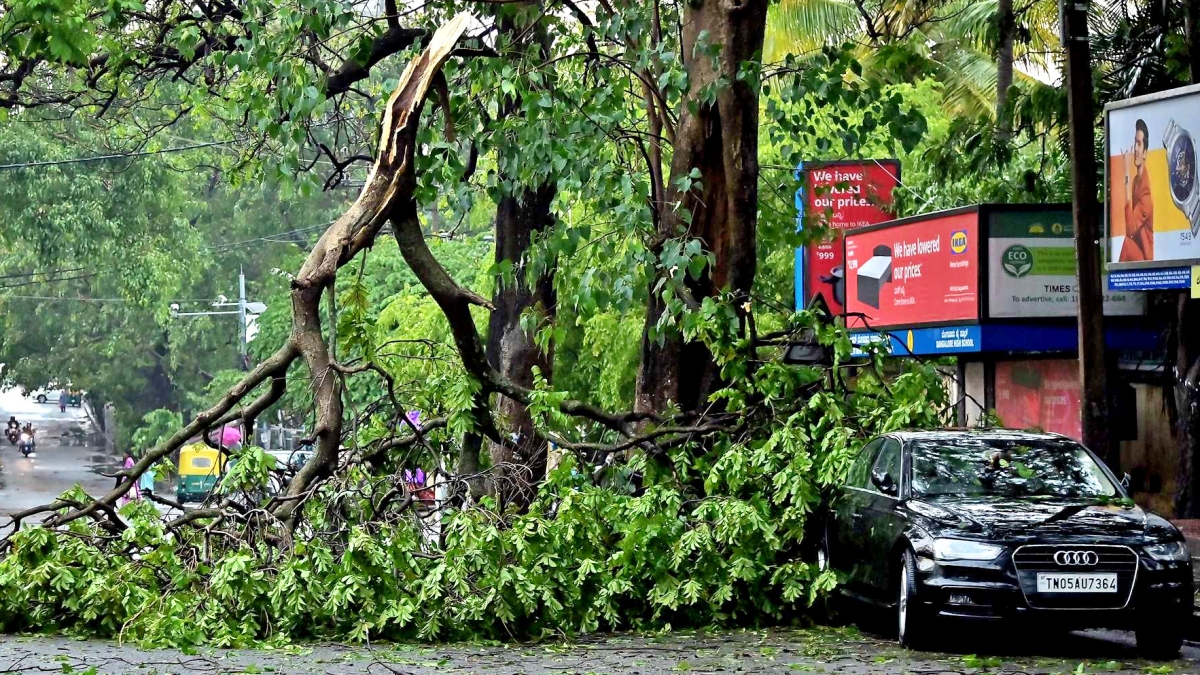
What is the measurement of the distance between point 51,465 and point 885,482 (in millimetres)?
70526

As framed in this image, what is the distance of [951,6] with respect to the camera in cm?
3544

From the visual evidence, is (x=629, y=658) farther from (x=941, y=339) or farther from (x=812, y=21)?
(x=812, y=21)

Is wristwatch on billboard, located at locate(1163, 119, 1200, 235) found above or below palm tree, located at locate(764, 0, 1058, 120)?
below

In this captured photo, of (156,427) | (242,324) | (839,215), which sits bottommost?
(156,427)

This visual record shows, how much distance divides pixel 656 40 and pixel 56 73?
1094 cm

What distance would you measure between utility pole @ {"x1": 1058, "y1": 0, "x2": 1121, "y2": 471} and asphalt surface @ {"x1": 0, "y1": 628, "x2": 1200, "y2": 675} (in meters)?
3.11

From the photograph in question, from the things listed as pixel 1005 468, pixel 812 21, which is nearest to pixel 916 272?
pixel 812 21

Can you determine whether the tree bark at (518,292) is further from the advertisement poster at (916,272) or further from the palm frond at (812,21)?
the palm frond at (812,21)

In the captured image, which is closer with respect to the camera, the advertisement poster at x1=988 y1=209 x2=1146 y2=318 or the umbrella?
the umbrella

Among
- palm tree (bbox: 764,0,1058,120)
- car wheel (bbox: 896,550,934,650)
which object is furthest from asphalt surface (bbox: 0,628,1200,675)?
palm tree (bbox: 764,0,1058,120)

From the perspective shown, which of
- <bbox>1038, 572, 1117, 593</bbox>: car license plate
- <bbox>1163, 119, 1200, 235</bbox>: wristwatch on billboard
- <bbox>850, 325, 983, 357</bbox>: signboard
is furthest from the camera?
<bbox>850, 325, 983, 357</bbox>: signboard

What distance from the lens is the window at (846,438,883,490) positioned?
13174mm

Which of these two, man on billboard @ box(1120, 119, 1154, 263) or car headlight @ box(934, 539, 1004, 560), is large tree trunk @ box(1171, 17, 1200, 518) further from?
car headlight @ box(934, 539, 1004, 560)

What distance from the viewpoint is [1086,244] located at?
15133 millimetres
